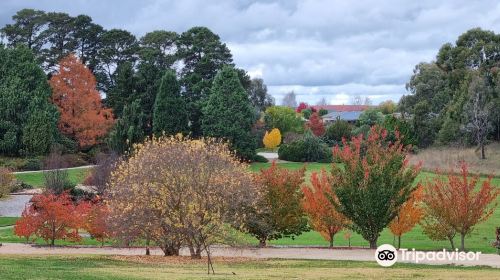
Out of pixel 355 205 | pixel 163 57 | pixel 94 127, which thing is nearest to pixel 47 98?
pixel 94 127

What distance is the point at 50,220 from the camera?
36.1 metres

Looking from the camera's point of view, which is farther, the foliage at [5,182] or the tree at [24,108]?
the tree at [24,108]

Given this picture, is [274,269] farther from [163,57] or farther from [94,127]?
[163,57]

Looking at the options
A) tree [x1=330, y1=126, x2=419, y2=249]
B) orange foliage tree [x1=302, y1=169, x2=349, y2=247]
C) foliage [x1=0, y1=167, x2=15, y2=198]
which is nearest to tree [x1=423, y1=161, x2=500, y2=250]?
tree [x1=330, y1=126, x2=419, y2=249]

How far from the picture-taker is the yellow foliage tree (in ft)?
295

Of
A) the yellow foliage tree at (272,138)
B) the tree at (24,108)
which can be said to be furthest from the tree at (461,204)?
the yellow foliage tree at (272,138)

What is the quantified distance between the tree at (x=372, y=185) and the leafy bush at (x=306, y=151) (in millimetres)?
46628

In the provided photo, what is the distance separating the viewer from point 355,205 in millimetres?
31484

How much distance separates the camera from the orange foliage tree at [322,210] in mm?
35031

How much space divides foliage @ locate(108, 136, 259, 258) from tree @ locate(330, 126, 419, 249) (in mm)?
4273

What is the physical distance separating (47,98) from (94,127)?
227 inches

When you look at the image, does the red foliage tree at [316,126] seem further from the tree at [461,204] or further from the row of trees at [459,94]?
the tree at [461,204]

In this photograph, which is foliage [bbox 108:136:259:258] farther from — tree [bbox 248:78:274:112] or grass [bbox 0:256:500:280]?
tree [bbox 248:78:274:112]

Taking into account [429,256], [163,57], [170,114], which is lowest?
[429,256]
